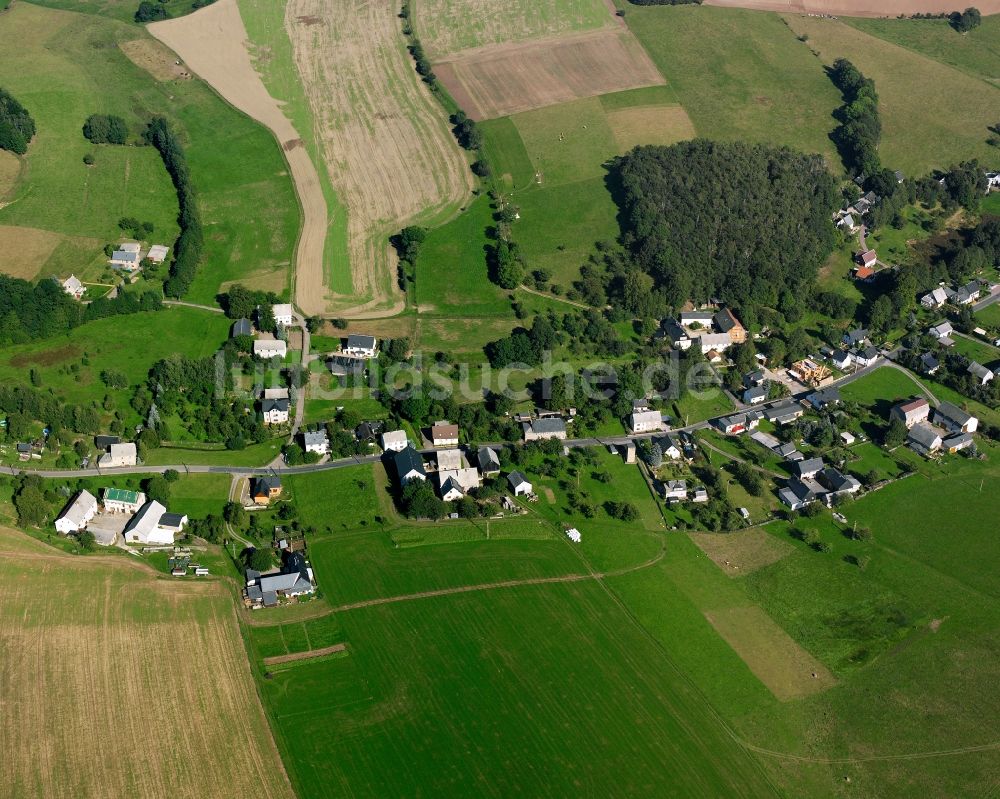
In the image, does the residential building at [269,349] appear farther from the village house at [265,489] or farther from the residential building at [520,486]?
the residential building at [520,486]

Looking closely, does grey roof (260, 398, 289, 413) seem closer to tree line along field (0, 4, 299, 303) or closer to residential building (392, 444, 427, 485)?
residential building (392, 444, 427, 485)

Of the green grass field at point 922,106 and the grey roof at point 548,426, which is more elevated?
the green grass field at point 922,106

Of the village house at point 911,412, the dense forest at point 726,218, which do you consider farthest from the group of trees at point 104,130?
the village house at point 911,412

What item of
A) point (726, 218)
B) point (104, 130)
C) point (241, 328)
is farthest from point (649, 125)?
point (104, 130)

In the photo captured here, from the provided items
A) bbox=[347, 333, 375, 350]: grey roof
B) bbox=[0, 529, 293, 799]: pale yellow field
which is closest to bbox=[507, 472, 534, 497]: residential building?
bbox=[347, 333, 375, 350]: grey roof

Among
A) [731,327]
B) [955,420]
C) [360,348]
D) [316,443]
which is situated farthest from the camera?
[731,327]

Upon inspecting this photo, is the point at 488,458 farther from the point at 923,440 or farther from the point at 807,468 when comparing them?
the point at 923,440
